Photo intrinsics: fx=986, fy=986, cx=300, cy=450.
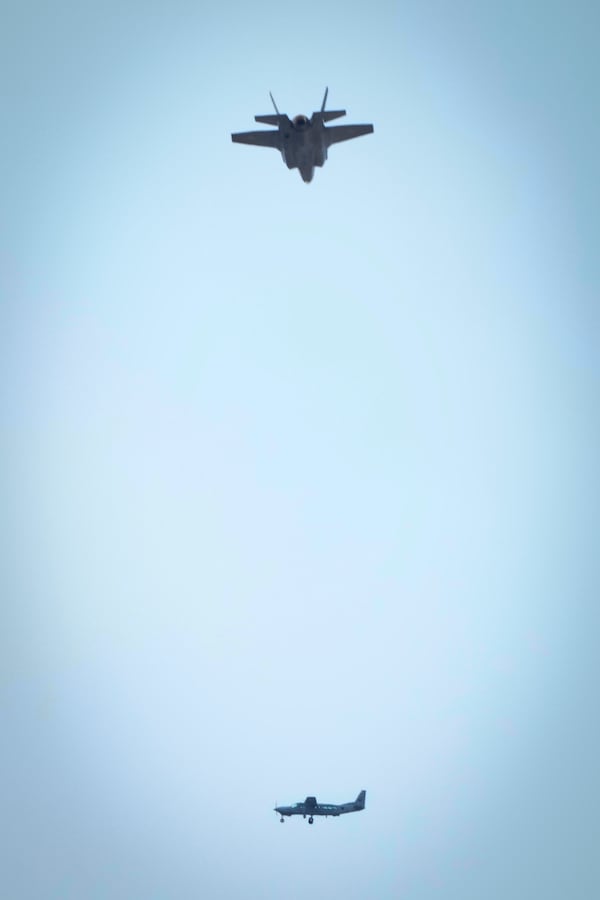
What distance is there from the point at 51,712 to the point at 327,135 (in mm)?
132318

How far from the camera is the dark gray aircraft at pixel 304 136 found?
7481 centimetres

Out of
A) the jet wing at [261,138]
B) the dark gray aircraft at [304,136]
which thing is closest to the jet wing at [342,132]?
the dark gray aircraft at [304,136]

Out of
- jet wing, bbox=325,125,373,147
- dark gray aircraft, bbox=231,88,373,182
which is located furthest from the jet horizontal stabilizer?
jet wing, bbox=325,125,373,147

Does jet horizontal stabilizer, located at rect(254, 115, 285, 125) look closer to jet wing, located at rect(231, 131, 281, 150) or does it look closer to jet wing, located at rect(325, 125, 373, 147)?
jet wing, located at rect(231, 131, 281, 150)

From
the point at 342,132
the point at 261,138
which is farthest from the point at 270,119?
the point at 342,132

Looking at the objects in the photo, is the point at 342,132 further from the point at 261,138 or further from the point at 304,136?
the point at 261,138

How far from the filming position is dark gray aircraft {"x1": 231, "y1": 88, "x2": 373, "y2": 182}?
74.8 metres

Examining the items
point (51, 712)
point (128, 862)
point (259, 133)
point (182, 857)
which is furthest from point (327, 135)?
point (51, 712)

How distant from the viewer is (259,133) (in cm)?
7694

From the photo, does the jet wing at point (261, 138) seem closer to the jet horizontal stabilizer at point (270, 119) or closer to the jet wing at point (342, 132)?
the jet horizontal stabilizer at point (270, 119)

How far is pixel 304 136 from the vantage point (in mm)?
75250

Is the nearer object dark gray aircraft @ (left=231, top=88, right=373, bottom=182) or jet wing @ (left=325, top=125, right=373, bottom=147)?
dark gray aircraft @ (left=231, top=88, right=373, bottom=182)

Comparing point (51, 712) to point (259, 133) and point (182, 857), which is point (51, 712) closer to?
point (182, 857)

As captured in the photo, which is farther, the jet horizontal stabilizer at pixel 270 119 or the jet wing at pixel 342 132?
the jet wing at pixel 342 132
